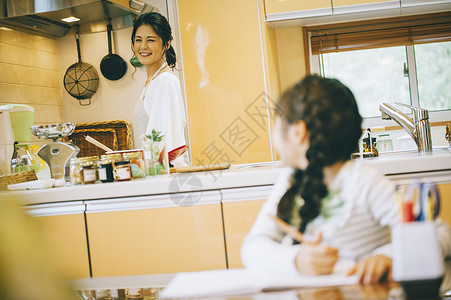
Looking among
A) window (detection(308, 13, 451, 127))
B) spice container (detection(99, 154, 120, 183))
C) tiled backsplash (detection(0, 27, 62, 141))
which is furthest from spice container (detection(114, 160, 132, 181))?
window (detection(308, 13, 451, 127))

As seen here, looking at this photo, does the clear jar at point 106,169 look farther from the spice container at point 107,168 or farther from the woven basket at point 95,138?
the woven basket at point 95,138

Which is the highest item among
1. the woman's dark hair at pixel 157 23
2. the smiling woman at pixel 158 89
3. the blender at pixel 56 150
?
the woman's dark hair at pixel 157 23

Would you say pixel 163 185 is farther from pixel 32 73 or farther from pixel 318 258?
pixel 32 73

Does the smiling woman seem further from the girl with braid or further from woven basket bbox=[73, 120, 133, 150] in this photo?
the girl with braid

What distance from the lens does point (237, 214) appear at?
141 centimetres

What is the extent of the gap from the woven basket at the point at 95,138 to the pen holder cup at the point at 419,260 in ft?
7.95

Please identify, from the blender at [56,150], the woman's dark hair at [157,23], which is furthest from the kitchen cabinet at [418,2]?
the blender at [56,150]

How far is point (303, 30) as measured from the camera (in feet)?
9.72

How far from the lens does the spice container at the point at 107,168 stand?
1530 millimetres

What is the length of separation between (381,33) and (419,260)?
270 centimetres

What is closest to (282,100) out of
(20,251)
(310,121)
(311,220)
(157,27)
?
(310,121)

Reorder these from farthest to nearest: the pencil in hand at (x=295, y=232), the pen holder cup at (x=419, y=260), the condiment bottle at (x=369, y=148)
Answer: the condiment bottle at (x=369, y=148) < the pencil in hand at (x=295, y=232) < the pen holder cup at (x=419, y=260)

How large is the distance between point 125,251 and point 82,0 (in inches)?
52.5

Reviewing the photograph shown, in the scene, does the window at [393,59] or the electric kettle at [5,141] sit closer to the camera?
the electric kettle at [5,141]
